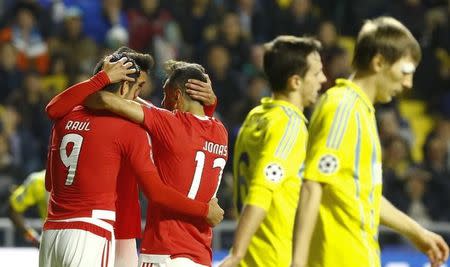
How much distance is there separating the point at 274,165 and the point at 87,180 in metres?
0.93

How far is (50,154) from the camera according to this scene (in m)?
6.20

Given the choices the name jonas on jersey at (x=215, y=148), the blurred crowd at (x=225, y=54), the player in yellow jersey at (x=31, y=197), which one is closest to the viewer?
the name jonas on jersey at (x=215, y=148)

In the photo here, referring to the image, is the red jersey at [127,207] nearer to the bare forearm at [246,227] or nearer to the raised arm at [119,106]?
the raised arm at [119,106]

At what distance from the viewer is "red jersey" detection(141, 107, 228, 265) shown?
19.6 ft

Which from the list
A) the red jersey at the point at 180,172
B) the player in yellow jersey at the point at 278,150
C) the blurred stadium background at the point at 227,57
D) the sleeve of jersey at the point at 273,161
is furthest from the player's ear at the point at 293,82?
the blurred stadium background at the point at 227,57

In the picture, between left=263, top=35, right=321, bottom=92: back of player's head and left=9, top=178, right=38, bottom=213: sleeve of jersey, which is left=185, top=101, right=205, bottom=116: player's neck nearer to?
left=263, top=35, right=321, bottom=92: back of player's head

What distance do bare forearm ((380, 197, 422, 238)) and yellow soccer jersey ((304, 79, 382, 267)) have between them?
307 mm

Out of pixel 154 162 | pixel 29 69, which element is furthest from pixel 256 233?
pixel 29 69

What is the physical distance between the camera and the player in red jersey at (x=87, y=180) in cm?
603

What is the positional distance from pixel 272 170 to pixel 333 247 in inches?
24.9

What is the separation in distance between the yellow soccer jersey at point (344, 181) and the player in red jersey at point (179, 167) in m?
0.80

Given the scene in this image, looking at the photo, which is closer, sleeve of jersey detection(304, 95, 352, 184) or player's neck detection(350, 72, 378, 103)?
sleeve of jersey detection(304, 95, 352, 184)

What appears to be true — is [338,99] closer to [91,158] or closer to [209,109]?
[209,109]

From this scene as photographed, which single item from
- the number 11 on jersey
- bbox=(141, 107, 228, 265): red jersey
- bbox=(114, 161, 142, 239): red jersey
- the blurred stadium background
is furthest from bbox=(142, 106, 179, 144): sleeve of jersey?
the blurred stadium background
